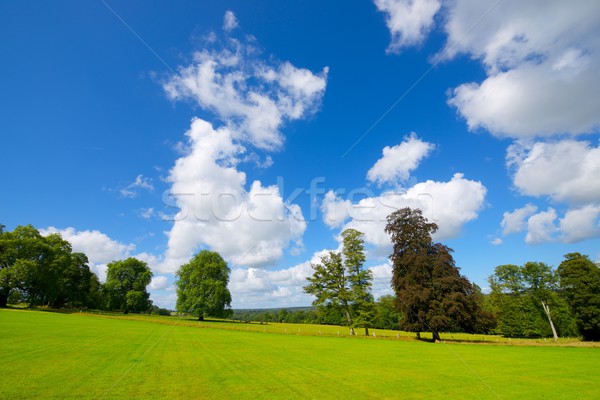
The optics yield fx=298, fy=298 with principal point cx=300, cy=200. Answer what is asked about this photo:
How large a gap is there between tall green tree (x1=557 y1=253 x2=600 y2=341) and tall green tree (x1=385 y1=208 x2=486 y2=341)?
22.5m

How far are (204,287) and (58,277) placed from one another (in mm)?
28389

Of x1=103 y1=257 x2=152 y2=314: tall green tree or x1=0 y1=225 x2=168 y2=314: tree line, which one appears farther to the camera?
x1=103 y1=257 x2=152 y2=314: tall green tree

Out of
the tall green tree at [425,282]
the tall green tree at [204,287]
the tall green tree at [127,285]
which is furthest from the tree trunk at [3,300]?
the tall green tree at [425,282]

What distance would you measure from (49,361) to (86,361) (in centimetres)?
119

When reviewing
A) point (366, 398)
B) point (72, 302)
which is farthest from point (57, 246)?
point (366, 398)

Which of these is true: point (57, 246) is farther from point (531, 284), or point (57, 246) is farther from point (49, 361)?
point (531, 284)

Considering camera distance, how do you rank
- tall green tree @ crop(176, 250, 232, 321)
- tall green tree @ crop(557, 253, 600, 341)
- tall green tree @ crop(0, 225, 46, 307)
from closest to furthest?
tall green tree @ crop(557, 253, 600, 341)
tall green tree @ crop(0, 225, 46, 307)
tall green tree @ crop(176, 250, 232, 321)

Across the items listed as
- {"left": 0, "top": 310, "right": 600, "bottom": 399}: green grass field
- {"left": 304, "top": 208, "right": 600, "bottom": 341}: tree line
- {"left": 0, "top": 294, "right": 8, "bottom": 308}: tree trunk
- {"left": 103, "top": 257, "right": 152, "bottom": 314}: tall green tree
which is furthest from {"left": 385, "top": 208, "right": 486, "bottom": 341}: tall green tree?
{"left": 0, "top": 294, "right": 8, "bottom": 308}: tree trunk

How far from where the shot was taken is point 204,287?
57344 mm

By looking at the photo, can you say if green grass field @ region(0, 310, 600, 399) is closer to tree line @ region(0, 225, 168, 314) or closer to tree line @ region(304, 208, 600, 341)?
tree line @ region(304, 208, 600, 341)

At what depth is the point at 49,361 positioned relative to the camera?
1134 centimetres

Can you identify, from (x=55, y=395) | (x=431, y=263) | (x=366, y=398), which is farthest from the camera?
(x=431, y=263)

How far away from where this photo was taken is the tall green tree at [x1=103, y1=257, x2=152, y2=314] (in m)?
66.8

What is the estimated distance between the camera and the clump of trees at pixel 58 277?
171 feet
